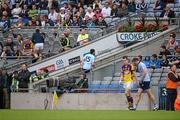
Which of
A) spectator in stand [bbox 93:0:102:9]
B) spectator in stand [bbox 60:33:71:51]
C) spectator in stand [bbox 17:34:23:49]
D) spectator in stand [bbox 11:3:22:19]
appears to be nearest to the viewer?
spectator in stand [bbox 60:33:71:51]

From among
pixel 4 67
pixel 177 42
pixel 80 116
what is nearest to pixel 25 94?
pixel 4 67

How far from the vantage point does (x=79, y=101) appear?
31797 mm

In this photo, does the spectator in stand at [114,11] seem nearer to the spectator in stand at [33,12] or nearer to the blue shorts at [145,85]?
the spectator in stand at [33,12]

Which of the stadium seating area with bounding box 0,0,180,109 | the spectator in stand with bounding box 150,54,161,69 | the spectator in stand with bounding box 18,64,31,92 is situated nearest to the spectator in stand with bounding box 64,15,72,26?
the stadium seating area with bounding box 0,0,180,109

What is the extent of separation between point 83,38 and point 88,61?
8.72ft

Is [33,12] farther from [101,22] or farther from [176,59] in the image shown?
[176,59]

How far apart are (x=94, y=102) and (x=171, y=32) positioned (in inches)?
242

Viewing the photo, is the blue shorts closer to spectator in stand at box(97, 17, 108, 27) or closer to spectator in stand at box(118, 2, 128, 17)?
spectator in stand at box(97, 17, 108, 27)

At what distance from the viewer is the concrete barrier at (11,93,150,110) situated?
103 ft

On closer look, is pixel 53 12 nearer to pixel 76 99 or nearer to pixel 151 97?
pixel 76 99

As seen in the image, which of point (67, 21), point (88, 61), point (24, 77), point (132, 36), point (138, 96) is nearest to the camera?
point (138, 96)

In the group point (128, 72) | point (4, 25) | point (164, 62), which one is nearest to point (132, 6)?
point (164, 62)

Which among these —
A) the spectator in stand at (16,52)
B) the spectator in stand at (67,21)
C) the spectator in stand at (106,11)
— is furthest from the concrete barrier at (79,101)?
the spectator in stand at (106,11)

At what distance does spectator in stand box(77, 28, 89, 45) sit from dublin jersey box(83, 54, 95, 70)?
7.50 feet
